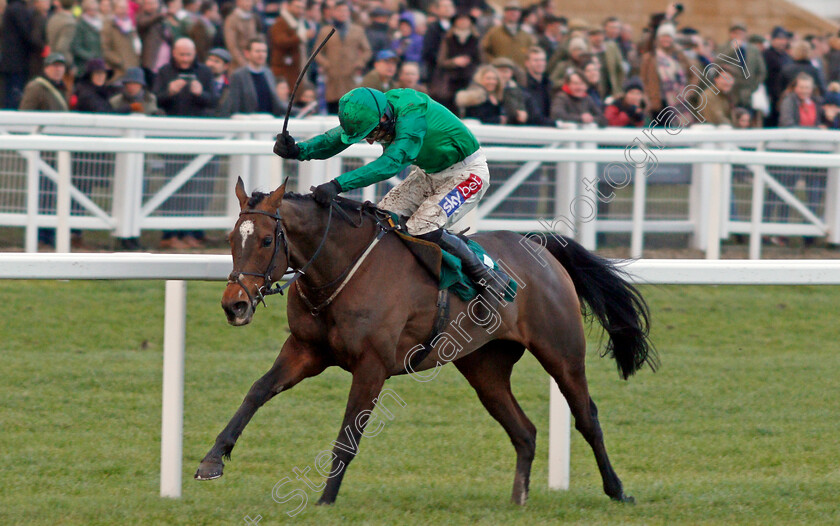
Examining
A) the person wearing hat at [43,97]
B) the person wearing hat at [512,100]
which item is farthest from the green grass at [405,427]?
the person wearing hat at [512,100]

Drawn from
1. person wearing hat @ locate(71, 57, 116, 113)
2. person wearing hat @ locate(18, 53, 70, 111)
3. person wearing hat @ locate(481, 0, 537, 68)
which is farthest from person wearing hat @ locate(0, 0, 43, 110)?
person wearing hat @ locate(481, 0, 537, 68)

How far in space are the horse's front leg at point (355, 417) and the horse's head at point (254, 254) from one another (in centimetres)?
51

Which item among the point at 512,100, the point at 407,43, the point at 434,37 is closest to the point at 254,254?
the point at 512,100

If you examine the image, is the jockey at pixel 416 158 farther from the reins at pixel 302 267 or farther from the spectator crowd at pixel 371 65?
the spectator crowd at pixel 371 65

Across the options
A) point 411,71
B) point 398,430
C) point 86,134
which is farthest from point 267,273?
point 411,71

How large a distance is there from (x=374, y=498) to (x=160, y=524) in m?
0.95

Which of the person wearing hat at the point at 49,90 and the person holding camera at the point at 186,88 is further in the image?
the person holding camera at the point at 186,88

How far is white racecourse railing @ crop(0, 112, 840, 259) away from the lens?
819 cm

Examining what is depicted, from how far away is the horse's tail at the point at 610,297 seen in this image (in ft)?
18.3

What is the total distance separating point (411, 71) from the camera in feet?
35.0

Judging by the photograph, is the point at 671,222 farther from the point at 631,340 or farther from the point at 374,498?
the point at 374,498

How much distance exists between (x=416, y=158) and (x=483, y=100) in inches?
224

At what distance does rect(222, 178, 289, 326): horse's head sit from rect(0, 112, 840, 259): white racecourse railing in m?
3.71

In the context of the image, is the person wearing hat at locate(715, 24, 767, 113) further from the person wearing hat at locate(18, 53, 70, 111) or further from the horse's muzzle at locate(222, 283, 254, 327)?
the horse's muzzle at locate(222, 283, 254, 327)
